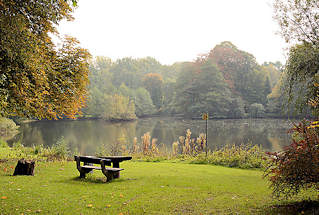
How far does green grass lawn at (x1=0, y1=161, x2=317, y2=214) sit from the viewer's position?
14.5 feet

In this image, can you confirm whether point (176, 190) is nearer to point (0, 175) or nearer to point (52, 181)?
point (52, 181)

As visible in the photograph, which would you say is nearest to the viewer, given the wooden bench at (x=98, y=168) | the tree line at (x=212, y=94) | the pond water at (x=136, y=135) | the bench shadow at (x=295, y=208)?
the bench shadow at (x=295, y=208)

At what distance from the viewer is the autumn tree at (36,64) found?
6.58 metres

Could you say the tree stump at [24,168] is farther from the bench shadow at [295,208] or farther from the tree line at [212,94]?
the tree line at [212,94]

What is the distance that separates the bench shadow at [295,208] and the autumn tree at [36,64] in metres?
6.21

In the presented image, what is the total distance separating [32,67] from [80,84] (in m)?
3.41

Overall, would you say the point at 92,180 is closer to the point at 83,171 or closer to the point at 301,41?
the point at 83,171

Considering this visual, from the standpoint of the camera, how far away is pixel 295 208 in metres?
4.01

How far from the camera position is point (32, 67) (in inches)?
285

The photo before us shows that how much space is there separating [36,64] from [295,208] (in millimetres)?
6822

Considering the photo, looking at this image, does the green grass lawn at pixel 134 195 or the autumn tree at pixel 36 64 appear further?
the autumn tree at pixel 36 64

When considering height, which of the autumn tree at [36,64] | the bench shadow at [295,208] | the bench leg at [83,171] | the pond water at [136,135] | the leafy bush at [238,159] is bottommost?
the pond water at [136,135]

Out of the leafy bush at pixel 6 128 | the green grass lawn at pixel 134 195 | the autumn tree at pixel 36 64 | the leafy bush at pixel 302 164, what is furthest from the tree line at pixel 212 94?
the leafy bush at pixel 302 164

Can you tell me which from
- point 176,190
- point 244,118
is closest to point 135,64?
point 244,118
